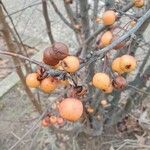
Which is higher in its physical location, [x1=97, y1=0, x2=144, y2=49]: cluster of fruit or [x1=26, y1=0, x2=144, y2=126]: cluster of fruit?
[x1=26, y1=0, x2=144, y2=126]: cluster of fruit

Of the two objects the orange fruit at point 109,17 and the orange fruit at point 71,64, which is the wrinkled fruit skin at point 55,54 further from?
the orange fruit at point 109,17

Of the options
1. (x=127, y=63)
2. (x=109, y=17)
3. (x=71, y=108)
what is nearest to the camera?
(x=71, y=108)

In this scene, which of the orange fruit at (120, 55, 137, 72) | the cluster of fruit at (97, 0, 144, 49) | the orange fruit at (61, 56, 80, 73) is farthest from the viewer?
the cluster of fruit at (97, 0, 144, 49)

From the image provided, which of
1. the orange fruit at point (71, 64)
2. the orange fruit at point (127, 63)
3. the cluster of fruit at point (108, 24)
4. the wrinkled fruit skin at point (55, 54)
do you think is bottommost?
the cluster of fruit at point (108, 24)

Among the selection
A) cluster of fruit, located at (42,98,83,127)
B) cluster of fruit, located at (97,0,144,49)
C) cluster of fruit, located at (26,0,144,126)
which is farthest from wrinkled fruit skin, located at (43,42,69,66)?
cluster of fruit, located at (97,0,144,49)

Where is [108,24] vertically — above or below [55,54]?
below

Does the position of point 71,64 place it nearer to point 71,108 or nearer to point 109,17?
point 71,108

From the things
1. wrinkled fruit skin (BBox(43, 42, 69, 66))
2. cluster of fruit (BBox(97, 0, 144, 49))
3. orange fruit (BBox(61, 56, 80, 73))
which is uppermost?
orange fruit (BBox(61, 56, 80, 73))

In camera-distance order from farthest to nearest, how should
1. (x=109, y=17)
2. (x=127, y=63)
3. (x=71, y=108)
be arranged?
(x=109, y=17), (x=127, y=63), (x=71, y=108)

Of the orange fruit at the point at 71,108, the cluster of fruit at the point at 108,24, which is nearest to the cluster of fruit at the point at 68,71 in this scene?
the orange fruit at the point at 71,108

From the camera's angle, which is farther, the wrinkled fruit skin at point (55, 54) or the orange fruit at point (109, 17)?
the orange fruit at point (109, 17)

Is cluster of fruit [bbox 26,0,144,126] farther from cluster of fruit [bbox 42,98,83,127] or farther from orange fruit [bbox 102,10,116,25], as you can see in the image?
orange fruit [bbox 102,10,116,25]

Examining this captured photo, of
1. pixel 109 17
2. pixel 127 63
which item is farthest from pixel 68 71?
pixel 109 17
